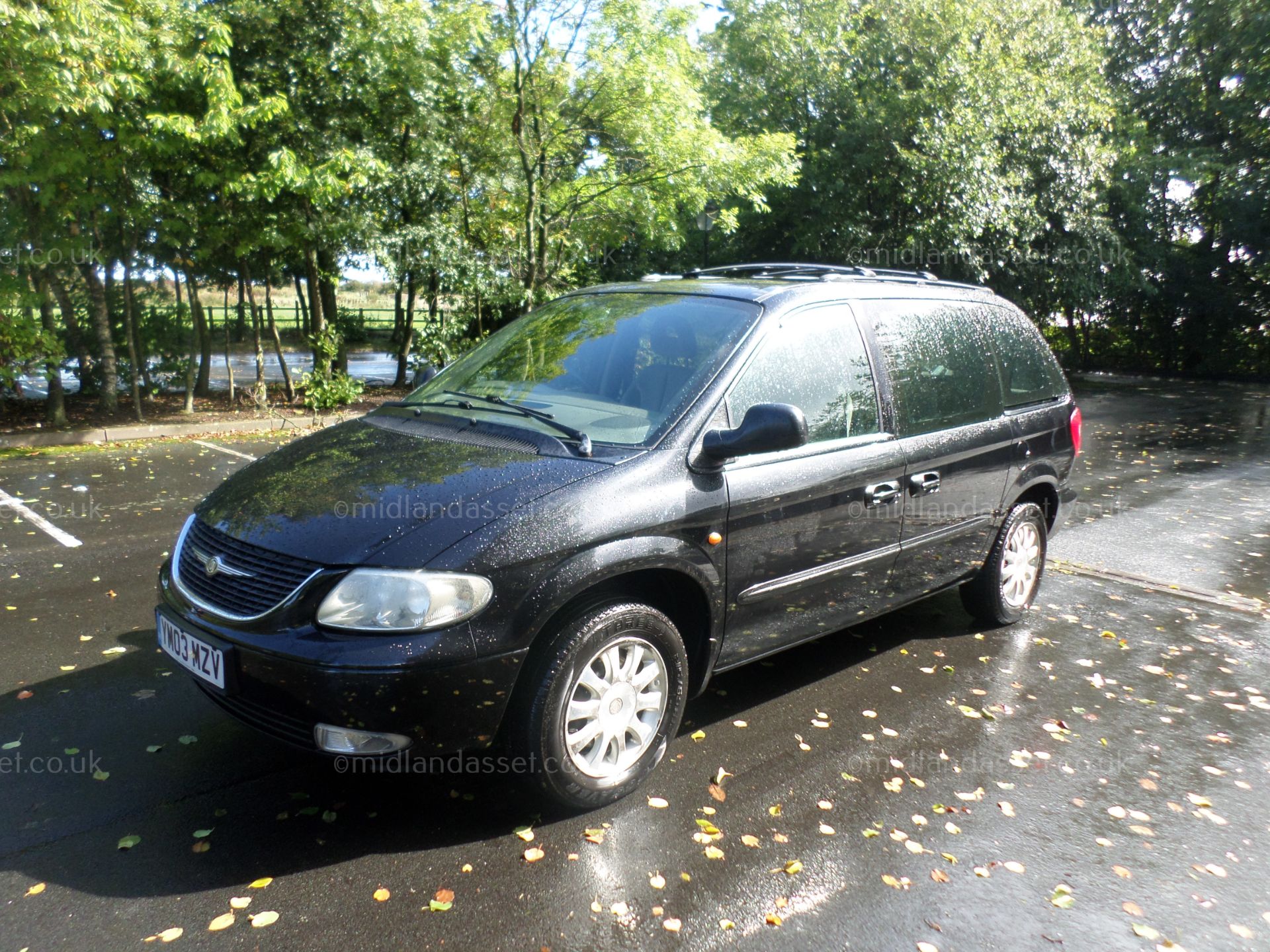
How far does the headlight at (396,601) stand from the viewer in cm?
298

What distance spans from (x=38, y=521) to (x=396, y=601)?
5.92 metres

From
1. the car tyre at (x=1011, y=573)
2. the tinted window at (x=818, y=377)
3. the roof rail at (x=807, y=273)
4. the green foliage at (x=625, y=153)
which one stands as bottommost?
the car tyre at (x=1011, y=573)

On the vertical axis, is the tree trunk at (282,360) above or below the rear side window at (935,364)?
below

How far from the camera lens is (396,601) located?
2.98m

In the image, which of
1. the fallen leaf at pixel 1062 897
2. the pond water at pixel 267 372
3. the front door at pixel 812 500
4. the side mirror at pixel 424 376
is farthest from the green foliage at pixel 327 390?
the fallen leaf at pixel 1062 897

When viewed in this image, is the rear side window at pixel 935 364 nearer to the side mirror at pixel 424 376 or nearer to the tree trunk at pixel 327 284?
the side mirror at pixel 424 376

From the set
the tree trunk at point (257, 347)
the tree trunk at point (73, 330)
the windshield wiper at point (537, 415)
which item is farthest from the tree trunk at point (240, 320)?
the windshield wiper at point (537, 415)

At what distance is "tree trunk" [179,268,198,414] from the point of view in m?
13.7

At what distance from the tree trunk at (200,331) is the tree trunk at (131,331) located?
877 millimetres

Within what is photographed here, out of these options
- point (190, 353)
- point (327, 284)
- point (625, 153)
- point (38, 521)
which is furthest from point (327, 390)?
point (38, 521)

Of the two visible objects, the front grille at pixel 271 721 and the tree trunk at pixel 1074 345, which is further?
the tree trunk at pixel 1074 345

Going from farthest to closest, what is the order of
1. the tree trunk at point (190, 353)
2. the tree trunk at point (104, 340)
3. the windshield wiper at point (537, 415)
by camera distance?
1. the tree trunk at point (190, 353)
2. the tree trunk at point (104, 340)
3. the windshield wiper at point (537, 415)

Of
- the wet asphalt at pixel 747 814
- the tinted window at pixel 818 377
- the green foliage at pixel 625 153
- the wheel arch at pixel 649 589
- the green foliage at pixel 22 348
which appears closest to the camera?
the wet asphalt at pixel 747 814

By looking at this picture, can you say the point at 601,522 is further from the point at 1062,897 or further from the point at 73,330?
the point at 73,330
